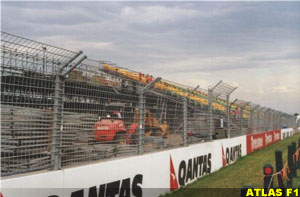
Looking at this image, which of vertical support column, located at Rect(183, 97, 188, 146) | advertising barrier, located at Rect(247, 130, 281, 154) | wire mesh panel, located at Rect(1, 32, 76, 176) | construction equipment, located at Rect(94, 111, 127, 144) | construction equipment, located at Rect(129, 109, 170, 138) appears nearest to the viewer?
wire mesh panel, located at Rect(1, 32, 76, 176)

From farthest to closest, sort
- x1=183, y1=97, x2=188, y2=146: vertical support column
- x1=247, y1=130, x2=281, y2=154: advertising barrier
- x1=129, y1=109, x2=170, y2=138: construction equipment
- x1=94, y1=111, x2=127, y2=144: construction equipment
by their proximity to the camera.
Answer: x1=247, y1=130, x2=281, y2=154: advertising barrier, x1=183, y1=97, x2=188, y2=146: vertical support column, x1=129, y1=109, x2=170, y2=138: construction equipment, x1=94, y1=111, x2=127, y2=144: construction equipment

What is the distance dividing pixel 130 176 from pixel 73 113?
5.42 feet

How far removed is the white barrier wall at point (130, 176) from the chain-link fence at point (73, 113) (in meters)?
0.18

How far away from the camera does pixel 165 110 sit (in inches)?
296

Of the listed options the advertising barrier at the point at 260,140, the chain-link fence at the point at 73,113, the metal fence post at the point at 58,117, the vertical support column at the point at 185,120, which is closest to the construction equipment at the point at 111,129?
the chain-link fence at the point at 73,113

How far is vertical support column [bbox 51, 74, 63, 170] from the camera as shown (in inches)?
176

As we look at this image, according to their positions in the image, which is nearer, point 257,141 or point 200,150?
point 200,150

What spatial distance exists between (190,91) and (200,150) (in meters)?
1.56

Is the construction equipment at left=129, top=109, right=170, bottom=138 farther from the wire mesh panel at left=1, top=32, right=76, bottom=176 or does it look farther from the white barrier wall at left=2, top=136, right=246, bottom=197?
the wire mesh panel at left=1, top=32, right=76, bottom=176

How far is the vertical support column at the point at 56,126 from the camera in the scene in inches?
176

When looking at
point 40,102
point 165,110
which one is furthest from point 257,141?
point 40,102

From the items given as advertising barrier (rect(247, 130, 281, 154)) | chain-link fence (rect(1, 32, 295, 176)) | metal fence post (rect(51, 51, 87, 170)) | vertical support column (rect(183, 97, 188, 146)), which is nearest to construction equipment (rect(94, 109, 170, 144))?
chain-link fence (rect(1, 32, 295, 176))

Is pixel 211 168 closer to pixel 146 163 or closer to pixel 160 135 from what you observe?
pixel 160 135

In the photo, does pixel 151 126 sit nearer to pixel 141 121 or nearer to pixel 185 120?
pixel 141 121
